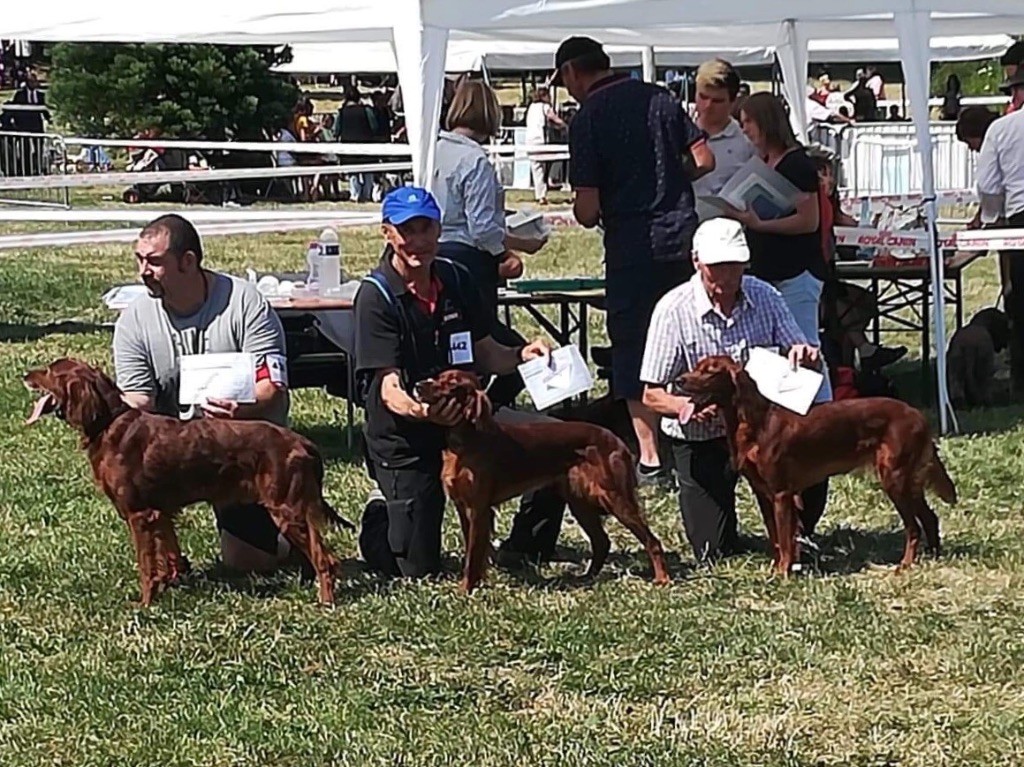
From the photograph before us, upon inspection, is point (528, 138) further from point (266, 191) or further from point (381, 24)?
point (381, 24)

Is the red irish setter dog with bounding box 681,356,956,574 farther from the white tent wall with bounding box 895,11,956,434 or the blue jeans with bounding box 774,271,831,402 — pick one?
the white tent wall with bounding box 895,11,956,434

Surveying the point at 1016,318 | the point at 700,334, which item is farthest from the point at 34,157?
the point at 700,334

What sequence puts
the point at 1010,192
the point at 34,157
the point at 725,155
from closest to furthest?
the point at 725,155 < the point at 1010,192 < the point at 34,157

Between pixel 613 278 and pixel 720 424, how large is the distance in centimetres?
118

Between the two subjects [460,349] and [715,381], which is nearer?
[715,381]

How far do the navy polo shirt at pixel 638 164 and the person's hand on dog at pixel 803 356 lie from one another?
1.14m

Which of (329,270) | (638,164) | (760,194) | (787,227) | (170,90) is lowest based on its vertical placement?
(329,270)

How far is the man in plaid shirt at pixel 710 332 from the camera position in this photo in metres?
Result: 5.55

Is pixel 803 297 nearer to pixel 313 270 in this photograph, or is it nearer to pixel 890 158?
pixel 313 270

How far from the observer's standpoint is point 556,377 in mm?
5438

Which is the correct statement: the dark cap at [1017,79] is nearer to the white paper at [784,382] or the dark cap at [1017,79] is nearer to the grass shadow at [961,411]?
the grass shadow at [961,411]

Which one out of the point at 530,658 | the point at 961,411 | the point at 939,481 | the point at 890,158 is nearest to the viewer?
the point at 530,658

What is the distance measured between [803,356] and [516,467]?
104 centimetres

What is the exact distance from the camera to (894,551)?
6.09m
